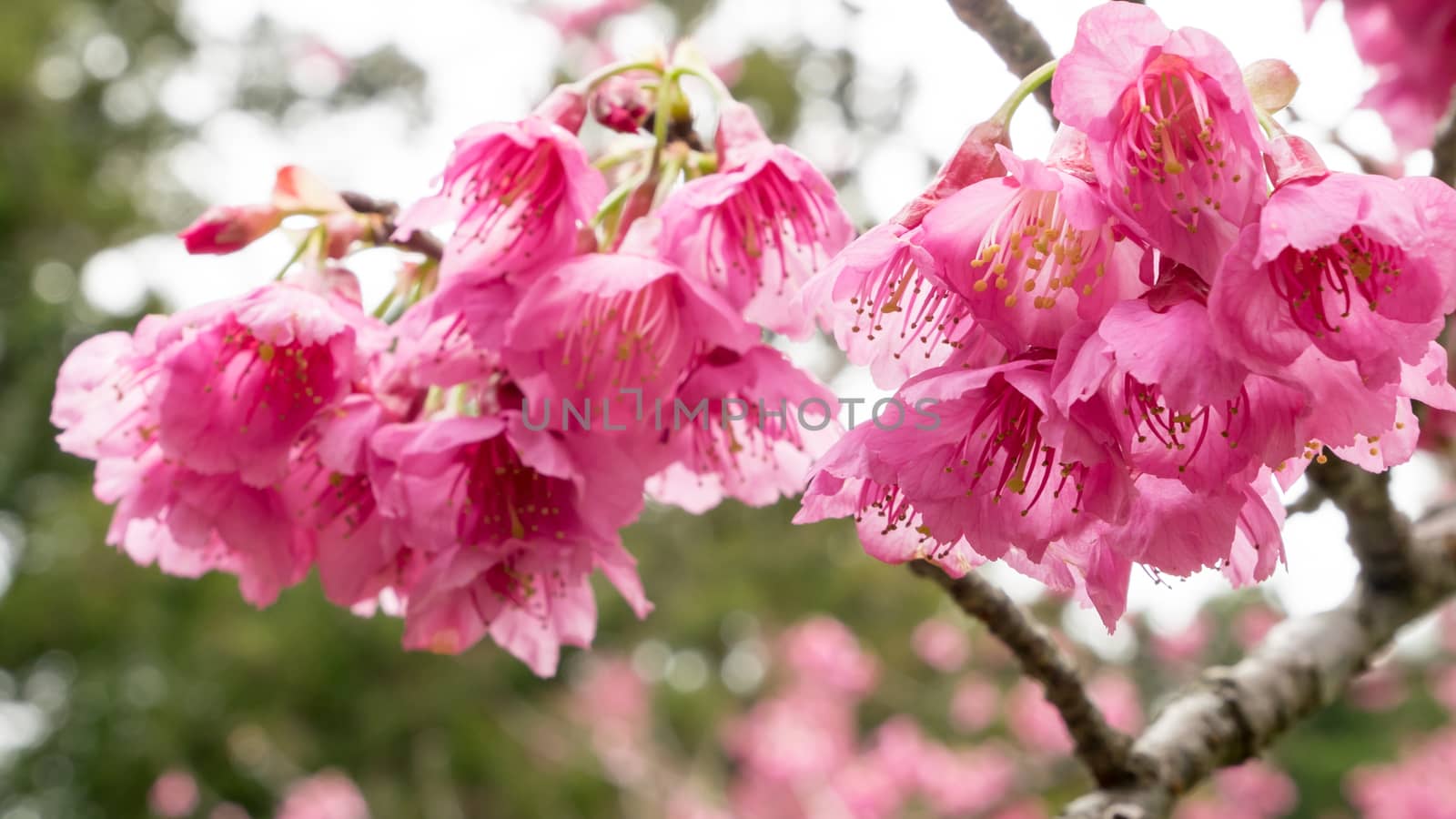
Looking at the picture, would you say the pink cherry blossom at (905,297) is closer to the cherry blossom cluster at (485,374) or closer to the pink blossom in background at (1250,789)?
the cherry blossom cluster at (485,374)

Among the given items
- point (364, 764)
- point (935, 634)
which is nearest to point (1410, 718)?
point (935, 634)

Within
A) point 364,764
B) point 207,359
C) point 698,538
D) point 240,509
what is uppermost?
point 207,359

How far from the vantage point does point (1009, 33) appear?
0.66 metres

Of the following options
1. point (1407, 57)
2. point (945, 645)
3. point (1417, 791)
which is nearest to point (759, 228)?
point (1407, 57)

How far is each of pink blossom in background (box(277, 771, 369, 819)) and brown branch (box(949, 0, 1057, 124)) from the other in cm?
385

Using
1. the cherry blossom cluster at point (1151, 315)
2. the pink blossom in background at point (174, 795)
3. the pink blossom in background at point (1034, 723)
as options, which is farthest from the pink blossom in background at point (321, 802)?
the cherry blossom cluster at point (1151, 315)

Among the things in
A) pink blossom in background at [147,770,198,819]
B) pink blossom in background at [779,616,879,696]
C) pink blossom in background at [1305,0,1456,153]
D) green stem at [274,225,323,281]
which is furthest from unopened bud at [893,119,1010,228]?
pink blossom in background at [147,770,198,819]

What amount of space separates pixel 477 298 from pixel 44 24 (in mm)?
6245

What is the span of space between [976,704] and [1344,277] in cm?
475

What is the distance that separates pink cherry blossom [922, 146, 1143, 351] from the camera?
0.48 meters

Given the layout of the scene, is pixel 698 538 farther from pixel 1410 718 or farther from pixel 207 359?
pixel 1410 718

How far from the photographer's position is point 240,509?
0.73 m

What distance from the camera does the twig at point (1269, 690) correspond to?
0.84 meters

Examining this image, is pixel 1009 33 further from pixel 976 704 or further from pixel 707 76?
pixel 976 704
